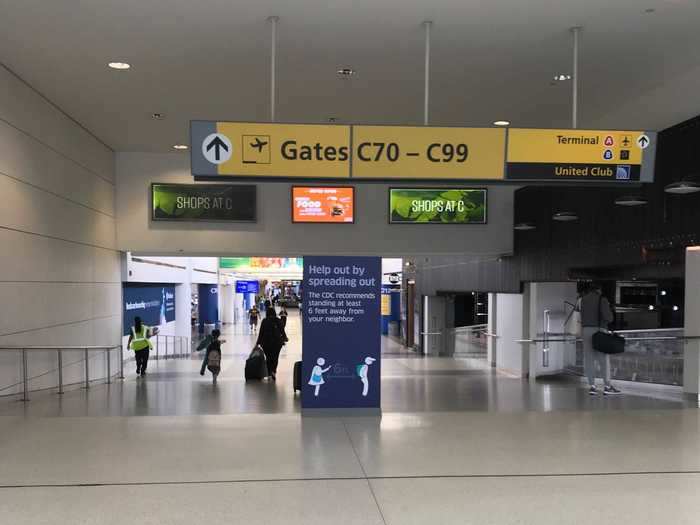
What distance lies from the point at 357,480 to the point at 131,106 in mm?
7072

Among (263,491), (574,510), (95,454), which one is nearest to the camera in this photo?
(574,510)

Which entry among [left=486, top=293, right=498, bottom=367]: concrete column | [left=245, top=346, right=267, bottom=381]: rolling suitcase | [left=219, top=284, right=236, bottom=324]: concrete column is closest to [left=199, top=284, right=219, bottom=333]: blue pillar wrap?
[left=219, top=284, right=236, bottom=324]: concrete column

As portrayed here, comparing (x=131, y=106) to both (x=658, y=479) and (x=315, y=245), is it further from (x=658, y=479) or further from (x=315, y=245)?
(x=658, y=479)

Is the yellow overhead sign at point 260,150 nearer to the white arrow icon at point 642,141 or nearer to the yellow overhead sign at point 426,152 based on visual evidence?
the yellow overhead sign at point 426,152

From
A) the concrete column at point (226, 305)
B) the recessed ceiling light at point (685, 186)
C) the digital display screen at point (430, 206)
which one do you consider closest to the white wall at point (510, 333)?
the digital display screen at point (430, 206)

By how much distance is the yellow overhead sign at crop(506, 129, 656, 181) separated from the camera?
5.21m

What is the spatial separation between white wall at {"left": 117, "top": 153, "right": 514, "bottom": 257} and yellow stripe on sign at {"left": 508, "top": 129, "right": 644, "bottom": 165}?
7.10 m

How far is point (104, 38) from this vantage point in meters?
6.29

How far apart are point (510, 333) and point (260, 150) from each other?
1032cm

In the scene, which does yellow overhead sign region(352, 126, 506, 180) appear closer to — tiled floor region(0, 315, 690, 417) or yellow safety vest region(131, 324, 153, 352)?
tiled floor region(0, 315, 690, 417)

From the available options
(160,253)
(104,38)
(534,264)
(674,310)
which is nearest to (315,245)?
(160,253)

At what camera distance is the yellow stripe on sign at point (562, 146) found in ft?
17.1

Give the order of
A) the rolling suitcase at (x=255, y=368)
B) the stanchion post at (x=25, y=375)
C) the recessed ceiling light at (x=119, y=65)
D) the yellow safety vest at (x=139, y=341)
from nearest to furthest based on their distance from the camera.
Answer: the recessed ceiling light at (x=119, y=65)
the stanchion post at (x=25, y=375)
the rolling suitcase at (x=255, y=368)
the yellow safety vest at (x=139, y=341)

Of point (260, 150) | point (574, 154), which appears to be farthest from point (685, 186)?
point (260, 150)
